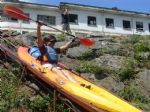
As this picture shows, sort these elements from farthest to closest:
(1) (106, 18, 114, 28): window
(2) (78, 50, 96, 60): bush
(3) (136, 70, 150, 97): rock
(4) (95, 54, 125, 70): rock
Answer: (1) (106, 18, 114, 28): window < (2) (78, 50, 96, 60): bush < (4) (95, 54, 125, 70): rock < (3) (136, 70, 150, 97): rock

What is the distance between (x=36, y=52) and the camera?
40.2ft

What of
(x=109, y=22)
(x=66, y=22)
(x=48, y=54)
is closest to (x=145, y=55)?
(x=48, y=54)

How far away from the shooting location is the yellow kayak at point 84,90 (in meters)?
9.63

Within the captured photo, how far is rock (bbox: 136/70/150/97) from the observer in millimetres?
12984

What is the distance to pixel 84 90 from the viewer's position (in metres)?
10.1

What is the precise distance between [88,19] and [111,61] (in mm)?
30732

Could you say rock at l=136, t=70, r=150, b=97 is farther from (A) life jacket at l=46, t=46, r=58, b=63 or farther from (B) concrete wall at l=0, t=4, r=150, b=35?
(B) concrete wall at l=0, t=4, r=150, b=35

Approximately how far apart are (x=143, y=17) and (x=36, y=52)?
37.6 m

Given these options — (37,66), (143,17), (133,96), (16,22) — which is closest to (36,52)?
(37,66)

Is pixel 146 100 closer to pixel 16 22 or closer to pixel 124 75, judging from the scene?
pixel 124 75

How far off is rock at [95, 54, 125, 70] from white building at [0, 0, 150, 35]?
82.0ft

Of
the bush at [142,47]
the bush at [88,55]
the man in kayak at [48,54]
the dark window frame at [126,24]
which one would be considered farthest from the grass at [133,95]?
the dark window frame at [126,24]

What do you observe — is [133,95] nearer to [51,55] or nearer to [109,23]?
[51,55]

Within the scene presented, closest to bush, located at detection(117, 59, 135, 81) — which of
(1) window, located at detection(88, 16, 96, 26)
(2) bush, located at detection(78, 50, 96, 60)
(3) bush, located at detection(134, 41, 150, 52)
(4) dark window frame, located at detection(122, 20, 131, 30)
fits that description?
(2) bush, located at detection(78, 50, 96, 60)
